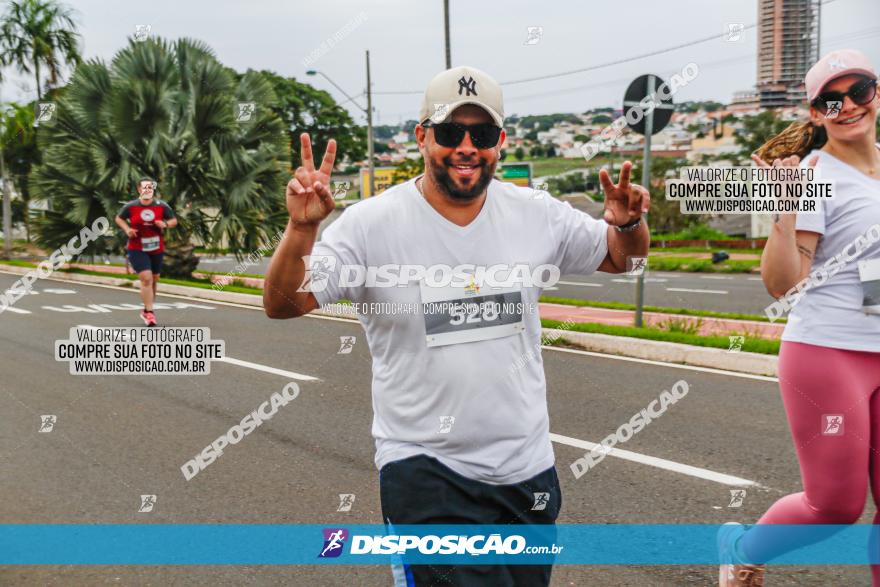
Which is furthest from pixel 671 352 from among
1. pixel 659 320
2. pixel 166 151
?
pixel 166 151

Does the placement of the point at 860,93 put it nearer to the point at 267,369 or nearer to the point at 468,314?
the point at 468,314

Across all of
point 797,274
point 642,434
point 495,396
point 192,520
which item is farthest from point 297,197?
point 642,434

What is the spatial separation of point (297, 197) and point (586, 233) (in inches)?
34.6

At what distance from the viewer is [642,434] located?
6.34 meters

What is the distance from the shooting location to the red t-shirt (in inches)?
455

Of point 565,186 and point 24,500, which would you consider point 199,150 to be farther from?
point 565,186

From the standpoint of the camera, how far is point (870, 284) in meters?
3.01

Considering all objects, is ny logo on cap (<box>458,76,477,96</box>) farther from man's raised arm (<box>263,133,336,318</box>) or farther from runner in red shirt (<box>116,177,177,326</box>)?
runner in red shirt (<box>116,177,177,326</box>)

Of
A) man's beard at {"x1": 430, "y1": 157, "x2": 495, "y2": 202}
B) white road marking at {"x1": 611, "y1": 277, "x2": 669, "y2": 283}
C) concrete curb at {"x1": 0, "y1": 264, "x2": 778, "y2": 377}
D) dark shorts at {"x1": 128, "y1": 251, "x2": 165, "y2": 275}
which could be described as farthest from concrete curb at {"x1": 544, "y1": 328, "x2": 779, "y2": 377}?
white road marking at {"x1": 611, "y1": 277, "x2": 669, "y2": 283}

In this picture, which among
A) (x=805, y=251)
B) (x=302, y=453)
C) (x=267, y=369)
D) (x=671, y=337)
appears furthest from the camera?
(x=671, y=337)

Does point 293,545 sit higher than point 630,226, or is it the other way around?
point 630,226

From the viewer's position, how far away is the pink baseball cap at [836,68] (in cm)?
304

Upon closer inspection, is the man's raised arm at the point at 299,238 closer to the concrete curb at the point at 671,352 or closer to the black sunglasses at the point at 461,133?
the black sunglasses at the point at 461,133

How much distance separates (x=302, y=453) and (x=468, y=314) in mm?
3812
